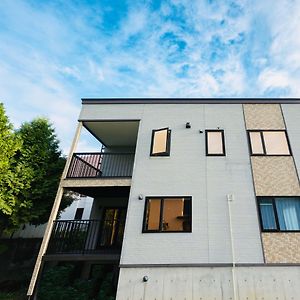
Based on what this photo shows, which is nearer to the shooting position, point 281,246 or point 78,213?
point 281,246

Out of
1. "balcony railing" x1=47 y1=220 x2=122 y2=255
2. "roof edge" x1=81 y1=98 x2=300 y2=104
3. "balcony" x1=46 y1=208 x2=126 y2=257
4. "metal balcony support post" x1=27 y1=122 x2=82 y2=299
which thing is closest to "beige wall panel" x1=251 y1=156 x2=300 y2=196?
"roof edge" x1=81 y1=98 x2=300 y2=104

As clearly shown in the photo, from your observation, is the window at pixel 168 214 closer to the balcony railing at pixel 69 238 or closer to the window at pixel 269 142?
the balcony railing at pixel 69 238

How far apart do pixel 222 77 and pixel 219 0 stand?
3.30m

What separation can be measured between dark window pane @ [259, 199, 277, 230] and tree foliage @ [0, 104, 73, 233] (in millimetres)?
9932

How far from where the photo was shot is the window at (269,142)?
26.6ft

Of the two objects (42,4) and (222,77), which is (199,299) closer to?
(222,77)

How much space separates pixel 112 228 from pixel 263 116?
9.10 metres

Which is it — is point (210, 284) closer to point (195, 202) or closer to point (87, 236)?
point (195, 202)

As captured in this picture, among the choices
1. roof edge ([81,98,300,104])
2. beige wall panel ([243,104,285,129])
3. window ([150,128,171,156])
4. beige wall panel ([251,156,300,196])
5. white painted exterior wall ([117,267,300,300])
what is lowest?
white painted exterior wall ([117,267,300,300])

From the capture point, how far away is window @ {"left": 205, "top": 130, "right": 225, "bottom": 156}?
8250 millimetres

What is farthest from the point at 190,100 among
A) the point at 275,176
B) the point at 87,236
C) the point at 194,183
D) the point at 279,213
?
the point at 87,236

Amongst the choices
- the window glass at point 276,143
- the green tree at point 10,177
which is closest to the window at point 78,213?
the green tree at point 10,177

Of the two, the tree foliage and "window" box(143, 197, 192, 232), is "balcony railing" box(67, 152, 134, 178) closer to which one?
the tree foliage

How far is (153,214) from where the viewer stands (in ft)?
24.2
